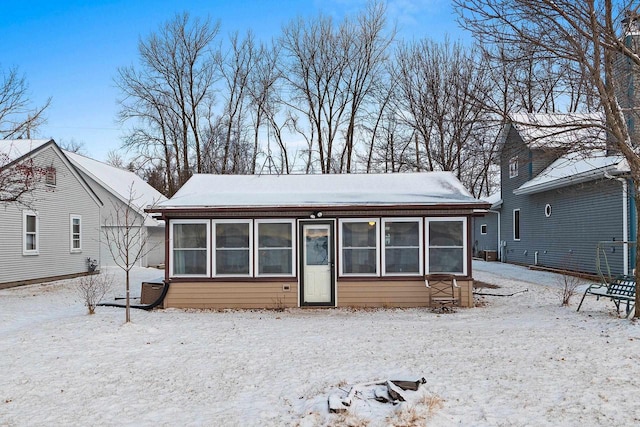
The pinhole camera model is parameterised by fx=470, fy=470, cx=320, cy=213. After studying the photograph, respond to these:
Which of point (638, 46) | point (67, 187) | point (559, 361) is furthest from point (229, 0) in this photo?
point (559, 361)

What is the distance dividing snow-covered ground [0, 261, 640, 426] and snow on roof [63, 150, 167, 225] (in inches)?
581

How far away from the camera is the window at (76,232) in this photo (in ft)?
62.2

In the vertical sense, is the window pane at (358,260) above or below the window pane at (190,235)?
below

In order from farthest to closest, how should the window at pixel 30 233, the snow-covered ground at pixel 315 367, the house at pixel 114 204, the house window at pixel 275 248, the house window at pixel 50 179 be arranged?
the house at pixel 114 204, the house window at pixel 50 179, the window at pixel 30 233, the house window at pixel 275 248, the snow-covered ground at pixel 315 367

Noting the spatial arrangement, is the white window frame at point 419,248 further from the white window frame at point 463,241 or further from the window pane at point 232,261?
the window pane at point 232,261

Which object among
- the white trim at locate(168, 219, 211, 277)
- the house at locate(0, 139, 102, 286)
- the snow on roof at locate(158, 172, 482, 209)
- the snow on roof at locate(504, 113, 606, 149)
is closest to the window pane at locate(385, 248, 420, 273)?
the snow on roof at locate(158, 172, 482, 209)

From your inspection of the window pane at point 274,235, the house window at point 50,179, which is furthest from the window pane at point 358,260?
the house window at point 50,179

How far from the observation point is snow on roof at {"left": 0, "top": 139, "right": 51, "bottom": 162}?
16.2 meters

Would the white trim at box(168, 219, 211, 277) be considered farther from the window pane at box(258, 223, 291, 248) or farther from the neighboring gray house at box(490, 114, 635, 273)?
the neighboring gray house at box(490, 114, 635, 273)

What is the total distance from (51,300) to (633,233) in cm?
1613

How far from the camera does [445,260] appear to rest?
10.4m

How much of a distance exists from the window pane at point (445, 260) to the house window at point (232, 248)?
159 inches

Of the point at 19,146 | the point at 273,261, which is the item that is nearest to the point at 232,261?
the point at 273,261

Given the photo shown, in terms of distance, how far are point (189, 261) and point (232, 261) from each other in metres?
0.97
